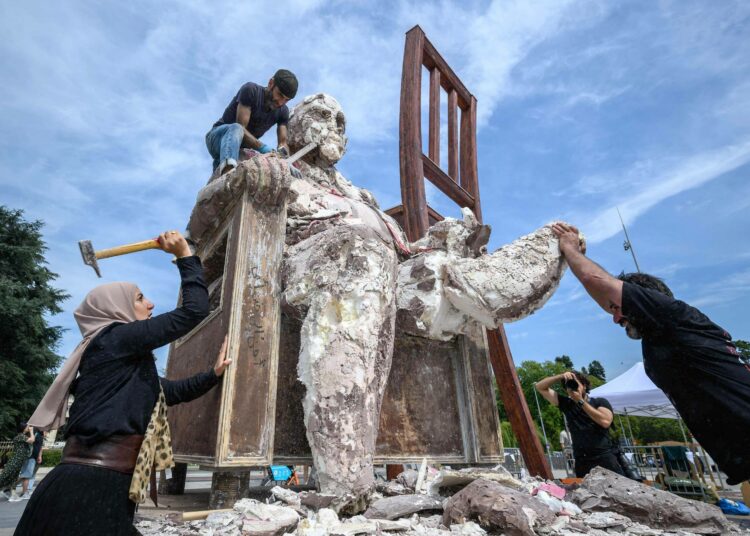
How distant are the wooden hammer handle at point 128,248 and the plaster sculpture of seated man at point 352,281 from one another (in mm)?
646

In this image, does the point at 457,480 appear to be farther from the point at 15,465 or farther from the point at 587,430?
the point at 15,465

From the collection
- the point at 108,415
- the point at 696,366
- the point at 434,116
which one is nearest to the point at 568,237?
the point at 696,366

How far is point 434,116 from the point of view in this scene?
4.48 meters

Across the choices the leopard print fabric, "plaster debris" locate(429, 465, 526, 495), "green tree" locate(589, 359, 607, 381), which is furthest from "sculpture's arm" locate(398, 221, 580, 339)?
"green tree" locate(589, 359, 607, 381)

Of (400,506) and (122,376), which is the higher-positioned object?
(122,376)

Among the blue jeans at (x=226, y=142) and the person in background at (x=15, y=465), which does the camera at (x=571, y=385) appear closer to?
the blue jeans at (x=226, y=142)

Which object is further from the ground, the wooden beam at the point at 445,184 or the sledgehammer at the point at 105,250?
the wooden beam at the point at 445,184

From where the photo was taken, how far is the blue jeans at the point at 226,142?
2758 mm

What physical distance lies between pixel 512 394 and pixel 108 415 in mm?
3247

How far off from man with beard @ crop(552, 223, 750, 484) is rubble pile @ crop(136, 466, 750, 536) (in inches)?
15.0

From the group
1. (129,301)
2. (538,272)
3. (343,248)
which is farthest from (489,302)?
(129,301)

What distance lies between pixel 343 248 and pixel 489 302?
31.8 inches

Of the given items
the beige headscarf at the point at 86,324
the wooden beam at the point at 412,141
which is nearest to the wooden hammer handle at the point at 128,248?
the beige headscarf at the point at 86,324

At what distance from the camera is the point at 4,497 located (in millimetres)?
7102
